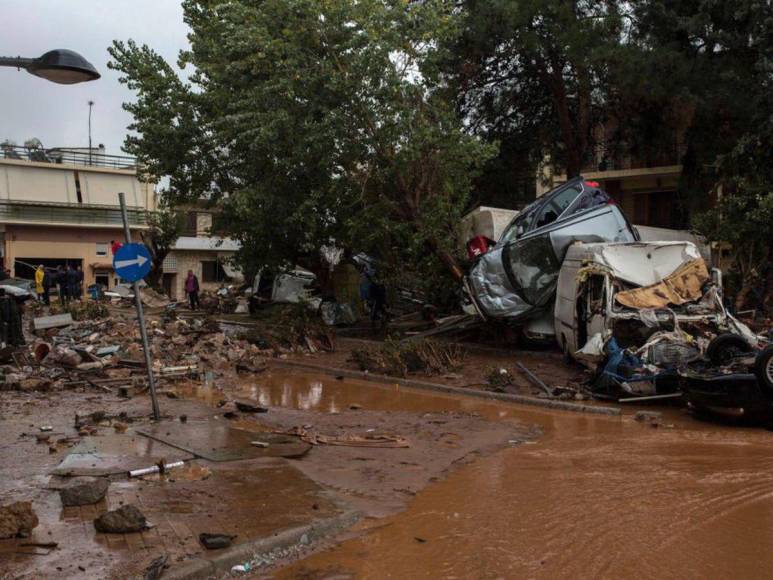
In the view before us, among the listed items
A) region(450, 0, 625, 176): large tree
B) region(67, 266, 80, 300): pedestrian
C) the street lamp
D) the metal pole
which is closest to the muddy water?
the street lamp

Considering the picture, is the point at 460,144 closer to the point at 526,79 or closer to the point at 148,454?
the point at 526,79

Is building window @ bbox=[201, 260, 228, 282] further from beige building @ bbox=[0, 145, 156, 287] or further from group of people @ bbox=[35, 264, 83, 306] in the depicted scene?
group of people @ bbox=[35, 264, 83, 306]

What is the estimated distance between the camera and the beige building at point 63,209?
1702 inches

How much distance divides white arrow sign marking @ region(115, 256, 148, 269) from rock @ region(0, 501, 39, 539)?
469cm

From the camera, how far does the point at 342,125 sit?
52.2 feet

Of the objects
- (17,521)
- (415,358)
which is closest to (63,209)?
(415,358)

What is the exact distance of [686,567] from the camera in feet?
15.1

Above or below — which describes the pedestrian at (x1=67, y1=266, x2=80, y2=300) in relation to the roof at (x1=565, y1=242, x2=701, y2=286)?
below

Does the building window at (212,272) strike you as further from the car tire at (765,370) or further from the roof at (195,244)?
the car tire at (765,370)

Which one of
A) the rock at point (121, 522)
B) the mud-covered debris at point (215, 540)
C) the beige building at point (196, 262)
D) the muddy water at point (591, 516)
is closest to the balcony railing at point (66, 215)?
the beige building at point (196, 262)

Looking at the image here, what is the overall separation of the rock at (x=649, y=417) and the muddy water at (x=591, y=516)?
1.90ft

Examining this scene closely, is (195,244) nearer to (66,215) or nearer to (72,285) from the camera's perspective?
(66,215)

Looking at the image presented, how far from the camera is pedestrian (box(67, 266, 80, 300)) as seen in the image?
31634 mm

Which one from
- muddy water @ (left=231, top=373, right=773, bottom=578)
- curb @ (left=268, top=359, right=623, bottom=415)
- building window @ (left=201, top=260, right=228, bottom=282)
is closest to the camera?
muddy water @ (left=231, top=373, right=773, bottom=578)
